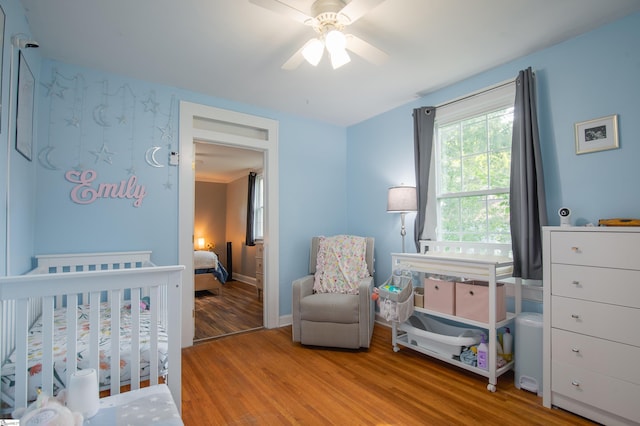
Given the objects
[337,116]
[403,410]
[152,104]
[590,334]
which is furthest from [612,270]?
[152,104]

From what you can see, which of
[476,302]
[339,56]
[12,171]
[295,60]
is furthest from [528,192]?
[12,171]

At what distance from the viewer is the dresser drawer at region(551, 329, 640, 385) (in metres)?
1.73

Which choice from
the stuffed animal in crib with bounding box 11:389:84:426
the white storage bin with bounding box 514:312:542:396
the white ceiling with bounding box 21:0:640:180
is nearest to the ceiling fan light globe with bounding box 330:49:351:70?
the white ceiling with bounding box 21:0:640:180

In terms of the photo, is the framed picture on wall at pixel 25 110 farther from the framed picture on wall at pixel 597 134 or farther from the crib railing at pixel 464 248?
the framed picture on wall at pixel 597 134

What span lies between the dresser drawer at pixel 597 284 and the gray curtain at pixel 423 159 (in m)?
1.23

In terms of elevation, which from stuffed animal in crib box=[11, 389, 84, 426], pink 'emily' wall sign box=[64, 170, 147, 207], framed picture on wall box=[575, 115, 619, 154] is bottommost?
stuffed animal in crib box=[11, 389, 84, 426]

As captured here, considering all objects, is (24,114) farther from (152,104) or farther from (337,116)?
(337,116)

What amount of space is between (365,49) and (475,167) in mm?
1566

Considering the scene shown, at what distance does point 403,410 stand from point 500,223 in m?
1.67

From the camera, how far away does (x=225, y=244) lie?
24.5ft

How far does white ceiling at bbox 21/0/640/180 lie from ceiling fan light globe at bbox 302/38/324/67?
7.9 inches

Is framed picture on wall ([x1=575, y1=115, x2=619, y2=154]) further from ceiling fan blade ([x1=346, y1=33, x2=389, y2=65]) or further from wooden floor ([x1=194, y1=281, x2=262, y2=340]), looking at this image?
wooden floor ([x1=194, y1=281, x2=262, y2=340])

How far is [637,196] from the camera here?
6.51 feet

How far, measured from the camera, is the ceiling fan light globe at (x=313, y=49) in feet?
6.23
